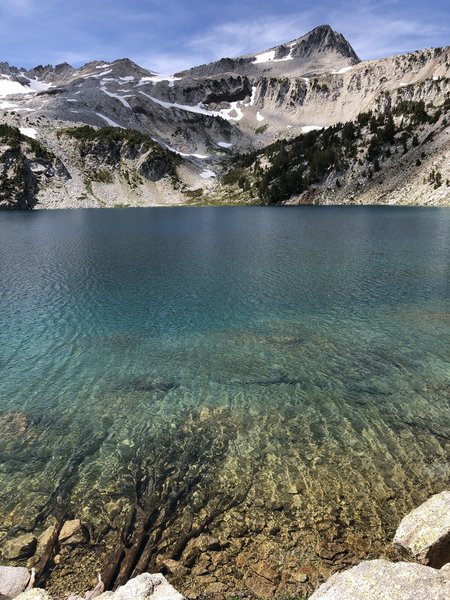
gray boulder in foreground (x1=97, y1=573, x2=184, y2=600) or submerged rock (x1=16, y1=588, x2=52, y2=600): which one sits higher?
gray boulder in foreground (x1=97, y1=573, x2=184, y2=600)

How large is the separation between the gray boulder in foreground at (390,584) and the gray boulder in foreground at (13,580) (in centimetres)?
814

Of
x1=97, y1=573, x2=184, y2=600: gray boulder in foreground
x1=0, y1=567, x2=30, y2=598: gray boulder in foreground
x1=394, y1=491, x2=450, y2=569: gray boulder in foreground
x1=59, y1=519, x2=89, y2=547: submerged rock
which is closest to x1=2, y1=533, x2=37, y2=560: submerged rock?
x1=0, y1=567, x2=30, y2=598: gray boulder in foreground

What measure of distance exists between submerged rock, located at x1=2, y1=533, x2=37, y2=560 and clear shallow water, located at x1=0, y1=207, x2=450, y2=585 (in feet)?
1.53

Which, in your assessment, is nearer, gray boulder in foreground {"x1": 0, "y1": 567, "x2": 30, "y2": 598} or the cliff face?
gray boulder in foreground {"x1": 0, "y1": 567, "x2": 30, "y2": 598}

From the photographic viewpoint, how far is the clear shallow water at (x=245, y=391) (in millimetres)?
13578

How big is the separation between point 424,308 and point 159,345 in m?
22.9

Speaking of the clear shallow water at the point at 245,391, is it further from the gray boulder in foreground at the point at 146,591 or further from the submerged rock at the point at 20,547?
the gray boulder in foreground at the point at 146,591

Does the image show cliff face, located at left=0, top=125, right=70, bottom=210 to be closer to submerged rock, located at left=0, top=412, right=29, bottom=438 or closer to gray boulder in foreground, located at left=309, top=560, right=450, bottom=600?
submerged rock, located at left=0, top=412, right=29, bottom=438

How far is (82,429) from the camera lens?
1781cm

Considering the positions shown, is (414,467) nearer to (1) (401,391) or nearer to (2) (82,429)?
(1) (401,391)

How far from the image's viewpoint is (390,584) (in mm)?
7223

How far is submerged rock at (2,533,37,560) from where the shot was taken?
11.6 metres

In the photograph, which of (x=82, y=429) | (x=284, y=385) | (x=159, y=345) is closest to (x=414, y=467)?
(x=284, y=385)

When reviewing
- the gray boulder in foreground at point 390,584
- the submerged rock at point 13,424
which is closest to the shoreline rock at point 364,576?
the gray boulder in foreground at point 390,584
